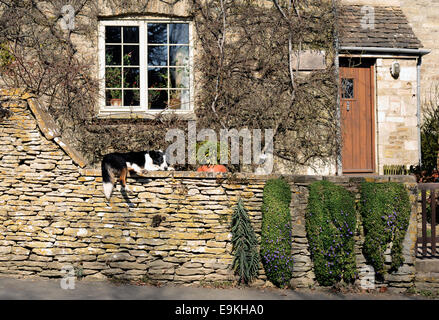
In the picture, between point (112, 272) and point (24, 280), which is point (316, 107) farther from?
point (24, 280)

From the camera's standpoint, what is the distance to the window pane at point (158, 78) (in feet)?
30.9

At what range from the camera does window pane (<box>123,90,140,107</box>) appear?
30.8 feet

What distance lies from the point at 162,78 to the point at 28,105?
3.59m

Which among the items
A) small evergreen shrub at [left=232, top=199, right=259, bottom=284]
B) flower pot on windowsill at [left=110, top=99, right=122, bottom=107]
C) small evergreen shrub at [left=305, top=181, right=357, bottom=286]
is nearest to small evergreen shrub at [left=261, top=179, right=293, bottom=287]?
small evergreen shrub at [left=232, top=199, right=259, bottom=284]

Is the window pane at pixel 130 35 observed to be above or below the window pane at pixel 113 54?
above

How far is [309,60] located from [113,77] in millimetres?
4355

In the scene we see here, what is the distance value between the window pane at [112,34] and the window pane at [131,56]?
0.27m

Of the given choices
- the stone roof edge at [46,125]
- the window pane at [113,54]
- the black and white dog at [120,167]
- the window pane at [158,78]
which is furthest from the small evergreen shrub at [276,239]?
the window pane at [113,54]

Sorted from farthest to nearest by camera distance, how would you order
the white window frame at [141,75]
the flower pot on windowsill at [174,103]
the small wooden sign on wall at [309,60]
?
the small wooden sign on wall at [309,60], the flower pot on windowsill at [174,103], the white window frame at [141,75]

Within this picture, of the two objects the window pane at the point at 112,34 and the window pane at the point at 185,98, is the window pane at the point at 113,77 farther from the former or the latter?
the window pane at the point at 185,98

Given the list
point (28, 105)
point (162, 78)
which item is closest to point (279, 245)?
point (28, 105)

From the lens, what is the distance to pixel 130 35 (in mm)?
9359

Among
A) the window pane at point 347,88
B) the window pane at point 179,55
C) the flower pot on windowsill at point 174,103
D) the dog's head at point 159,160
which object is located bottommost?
the dog's head at point 159,160

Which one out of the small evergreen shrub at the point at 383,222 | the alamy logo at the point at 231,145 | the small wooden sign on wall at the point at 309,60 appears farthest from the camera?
the small wooden sign on wall at the point at 309,60
